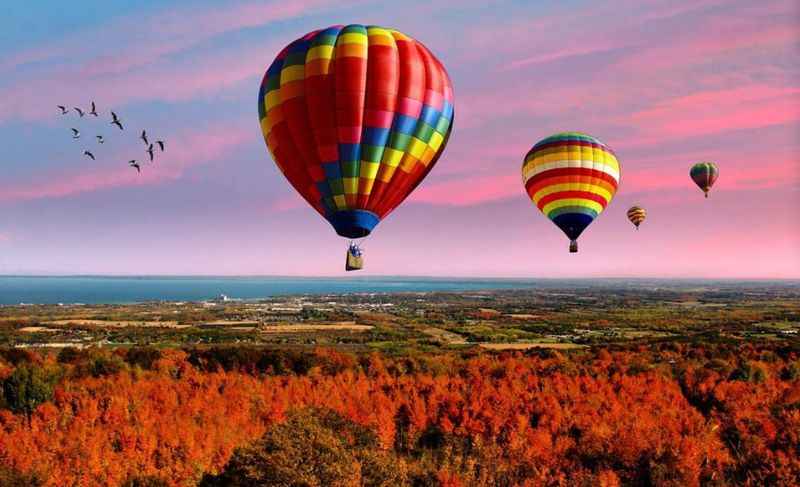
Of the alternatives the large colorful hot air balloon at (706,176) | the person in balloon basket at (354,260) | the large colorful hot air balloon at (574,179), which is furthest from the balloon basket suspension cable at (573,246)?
the large colorful hot air balloon at (706,176)

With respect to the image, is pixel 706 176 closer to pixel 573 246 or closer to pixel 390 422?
pixel 573 246

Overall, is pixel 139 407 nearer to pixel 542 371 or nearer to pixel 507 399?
pixel 507 399

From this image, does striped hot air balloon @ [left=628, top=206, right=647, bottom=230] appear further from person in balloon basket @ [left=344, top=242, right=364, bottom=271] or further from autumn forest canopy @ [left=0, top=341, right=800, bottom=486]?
person in balloon basket @ [left=344, top=242, right=364, bottom=271]

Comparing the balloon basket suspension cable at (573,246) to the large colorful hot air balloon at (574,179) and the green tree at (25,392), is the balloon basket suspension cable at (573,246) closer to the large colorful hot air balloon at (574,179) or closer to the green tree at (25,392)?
the large colorful hot air balloon at (574,179)

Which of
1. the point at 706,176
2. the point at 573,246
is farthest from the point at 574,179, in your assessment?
the point at 706,176

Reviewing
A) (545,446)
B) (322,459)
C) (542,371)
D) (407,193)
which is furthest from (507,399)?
(322,459)

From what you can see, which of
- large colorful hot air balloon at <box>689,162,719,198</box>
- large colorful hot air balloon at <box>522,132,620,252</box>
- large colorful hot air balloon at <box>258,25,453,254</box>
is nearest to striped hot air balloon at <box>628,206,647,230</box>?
large colorful hot air balloon at <box>689,162,719,198</box>
